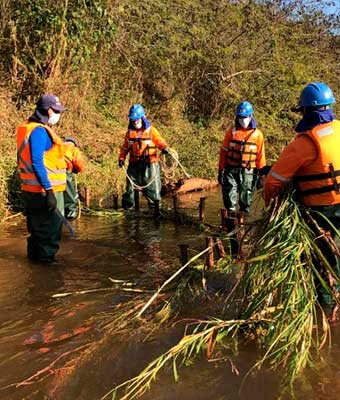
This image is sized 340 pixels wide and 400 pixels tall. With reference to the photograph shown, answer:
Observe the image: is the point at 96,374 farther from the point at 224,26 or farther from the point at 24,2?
the point at 224,26

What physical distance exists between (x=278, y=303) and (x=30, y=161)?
3.19 m

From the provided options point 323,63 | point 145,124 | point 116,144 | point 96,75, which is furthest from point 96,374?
point 323,63

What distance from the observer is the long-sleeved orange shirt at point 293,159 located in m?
3.97

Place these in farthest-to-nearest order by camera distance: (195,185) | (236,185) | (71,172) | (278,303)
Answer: (195,185), (71,172), (236,185), (278,303)

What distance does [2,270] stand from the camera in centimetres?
579

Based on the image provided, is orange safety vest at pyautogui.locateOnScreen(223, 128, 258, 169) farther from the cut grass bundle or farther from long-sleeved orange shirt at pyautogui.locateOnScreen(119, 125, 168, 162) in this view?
the cut grass bundle

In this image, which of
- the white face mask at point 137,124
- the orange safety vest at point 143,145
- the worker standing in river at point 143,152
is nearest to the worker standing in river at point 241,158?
the worker standing in river at point 143,152

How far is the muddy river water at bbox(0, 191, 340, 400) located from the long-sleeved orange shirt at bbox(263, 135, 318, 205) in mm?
1277

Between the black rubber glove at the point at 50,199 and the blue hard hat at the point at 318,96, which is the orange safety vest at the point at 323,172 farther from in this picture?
the black rubber glove at the point at 50,199

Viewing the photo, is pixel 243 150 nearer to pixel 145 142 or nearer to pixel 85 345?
pixel 145 142

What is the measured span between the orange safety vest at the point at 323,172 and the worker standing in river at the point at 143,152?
181 inches

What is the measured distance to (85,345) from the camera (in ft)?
13.0

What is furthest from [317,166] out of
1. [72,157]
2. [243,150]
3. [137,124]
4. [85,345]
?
[137,124]

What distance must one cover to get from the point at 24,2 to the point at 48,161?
21.0ft
